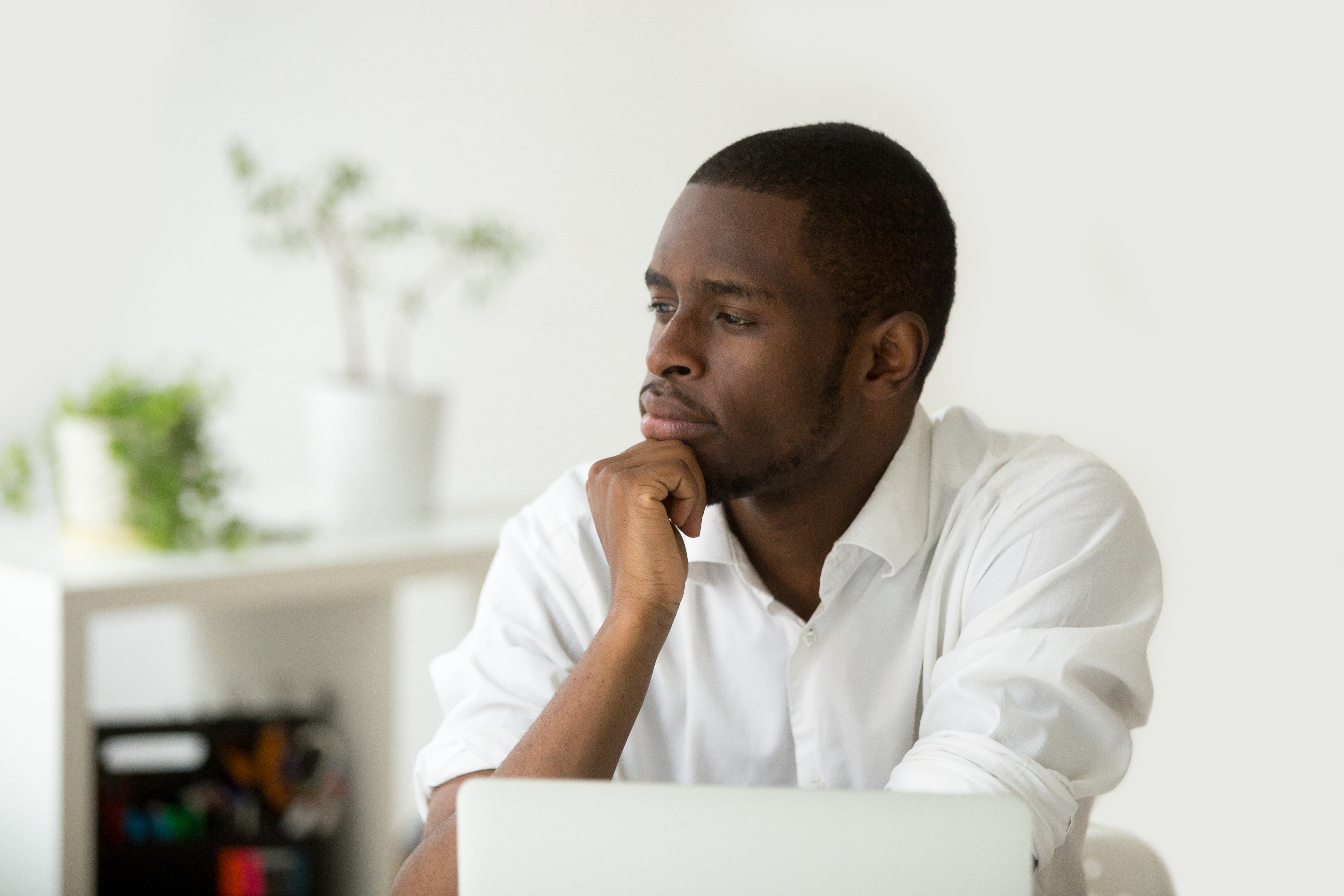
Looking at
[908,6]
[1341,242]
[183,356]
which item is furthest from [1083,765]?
[183,356]

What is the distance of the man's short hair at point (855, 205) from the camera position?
1138mm

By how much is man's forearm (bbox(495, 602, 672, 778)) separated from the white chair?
Answer: 482 millimetres

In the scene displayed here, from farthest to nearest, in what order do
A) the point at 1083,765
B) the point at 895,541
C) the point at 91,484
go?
the point at 91,484, the point at 895,541, the point at 1083,765

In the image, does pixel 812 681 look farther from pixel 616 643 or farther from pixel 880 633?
pixel 616 643

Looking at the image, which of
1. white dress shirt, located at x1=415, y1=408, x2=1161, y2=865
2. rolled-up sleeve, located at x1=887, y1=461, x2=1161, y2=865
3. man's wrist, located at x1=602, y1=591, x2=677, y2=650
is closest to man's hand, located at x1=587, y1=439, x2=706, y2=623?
man's wrist, located at x1=602, y1=591, x2=677, y2=650

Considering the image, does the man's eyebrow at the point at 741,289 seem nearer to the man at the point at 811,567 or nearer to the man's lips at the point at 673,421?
the man at the point at 811,567

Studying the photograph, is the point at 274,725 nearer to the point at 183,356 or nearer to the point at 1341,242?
the point at 183,356

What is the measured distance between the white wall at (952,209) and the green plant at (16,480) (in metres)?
0.38

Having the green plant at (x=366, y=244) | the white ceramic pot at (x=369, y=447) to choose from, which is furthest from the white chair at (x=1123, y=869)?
the green plant at (x=366, y=244)

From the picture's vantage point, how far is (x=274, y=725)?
89.4 inches

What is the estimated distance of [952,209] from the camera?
2266mm

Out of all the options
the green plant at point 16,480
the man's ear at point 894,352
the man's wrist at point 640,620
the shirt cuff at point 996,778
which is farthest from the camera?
the green plant at point 16,480

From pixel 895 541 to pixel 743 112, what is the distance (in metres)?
1.44

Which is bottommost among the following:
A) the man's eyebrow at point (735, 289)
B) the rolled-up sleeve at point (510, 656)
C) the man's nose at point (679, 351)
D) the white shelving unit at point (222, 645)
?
the white shelving unit at point (222, 645)
